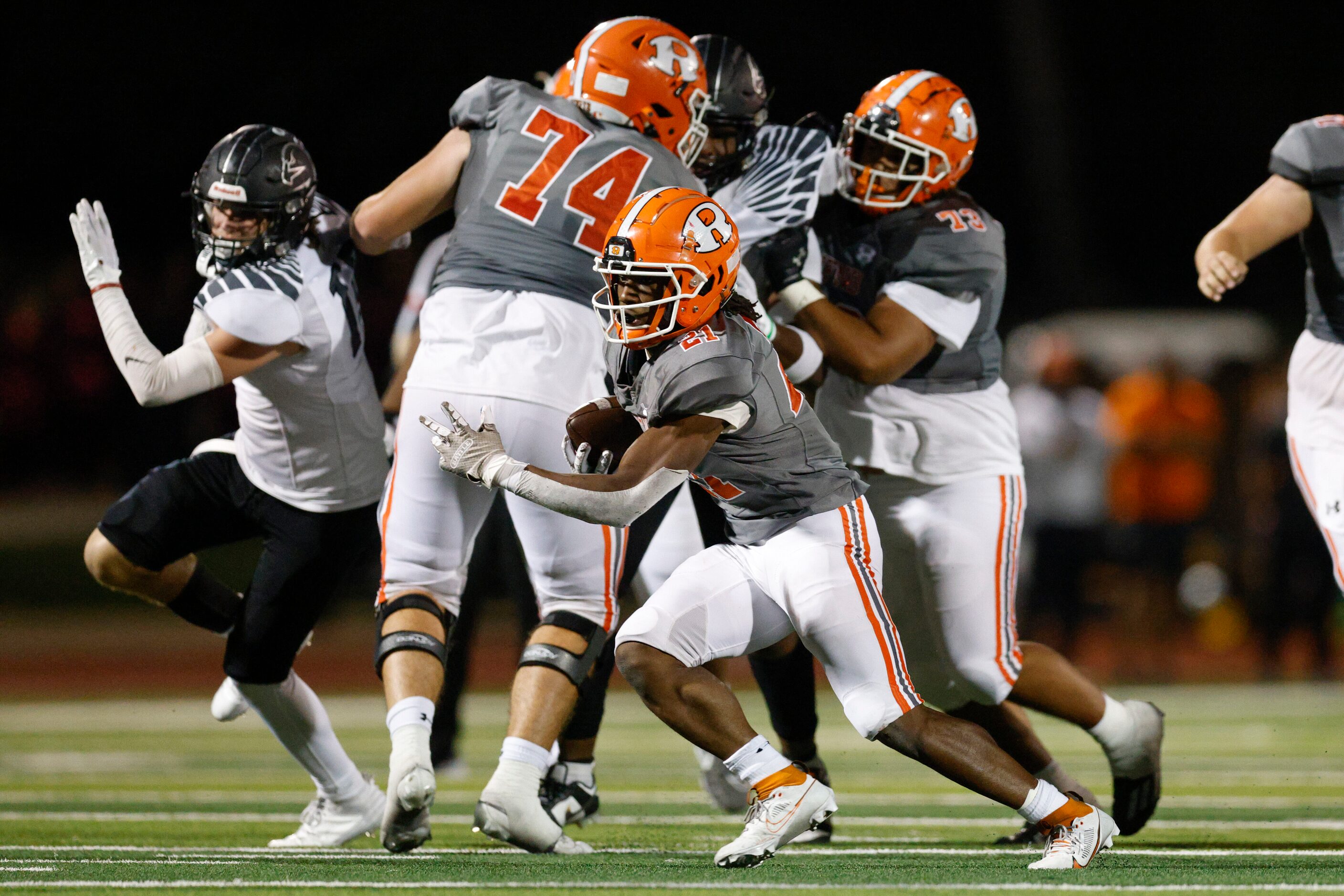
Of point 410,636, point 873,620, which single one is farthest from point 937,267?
point 410,636

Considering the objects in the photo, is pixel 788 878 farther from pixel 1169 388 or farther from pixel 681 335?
pixel 1169 388

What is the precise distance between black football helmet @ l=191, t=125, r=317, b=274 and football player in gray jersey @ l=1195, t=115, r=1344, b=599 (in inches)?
91.6

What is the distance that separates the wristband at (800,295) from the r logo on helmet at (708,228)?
2.03 feet

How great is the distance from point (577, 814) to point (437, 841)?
47 cm

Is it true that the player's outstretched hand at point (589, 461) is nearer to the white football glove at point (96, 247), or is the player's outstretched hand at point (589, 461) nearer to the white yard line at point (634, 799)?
the white football glove at point (96, 247)

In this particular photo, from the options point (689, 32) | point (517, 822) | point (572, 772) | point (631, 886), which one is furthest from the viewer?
point (689, 32)

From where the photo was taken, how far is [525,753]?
402 cm

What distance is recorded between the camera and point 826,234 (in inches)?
194

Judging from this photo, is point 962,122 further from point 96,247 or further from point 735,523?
point 96,247

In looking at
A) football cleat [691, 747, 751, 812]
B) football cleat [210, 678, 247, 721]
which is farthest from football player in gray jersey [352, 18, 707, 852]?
football cleat [691, 747, 751, 812]

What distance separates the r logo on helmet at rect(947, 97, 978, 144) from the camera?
4.76m

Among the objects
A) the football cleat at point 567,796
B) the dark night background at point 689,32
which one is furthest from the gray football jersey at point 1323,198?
the dark night background at point 689,32

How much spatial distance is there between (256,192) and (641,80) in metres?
1.04

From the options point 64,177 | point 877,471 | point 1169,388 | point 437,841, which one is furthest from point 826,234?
point 64,177
